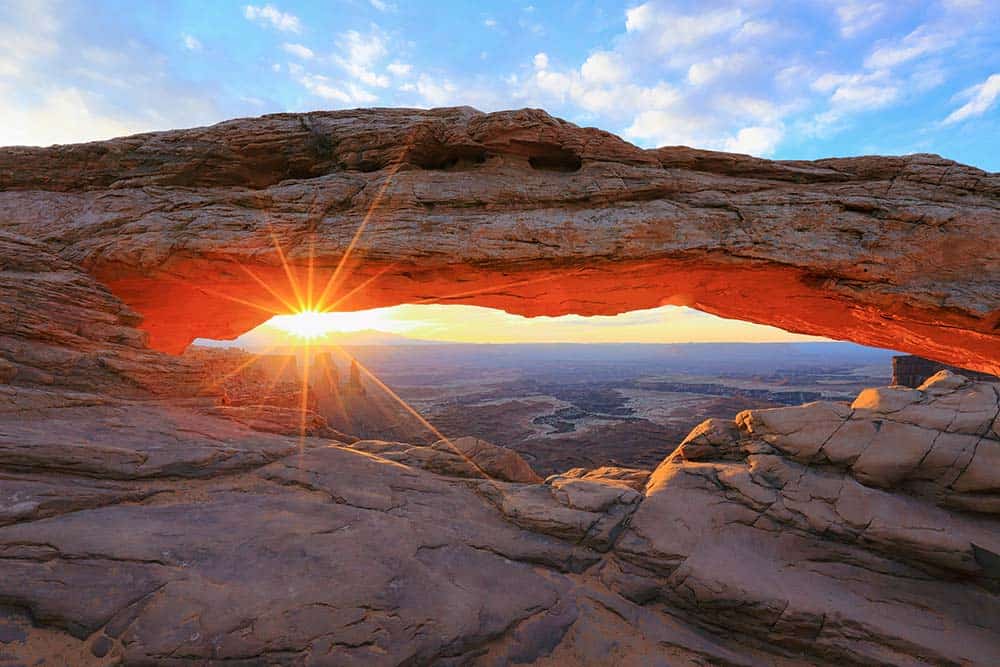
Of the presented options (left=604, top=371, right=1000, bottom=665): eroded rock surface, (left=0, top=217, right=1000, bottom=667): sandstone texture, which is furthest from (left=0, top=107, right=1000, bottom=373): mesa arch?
(left=604, top=371, right=1000, bottom=665): eroded rock surface

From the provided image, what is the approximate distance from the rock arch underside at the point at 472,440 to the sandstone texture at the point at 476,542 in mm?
47

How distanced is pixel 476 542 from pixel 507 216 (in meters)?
8.68

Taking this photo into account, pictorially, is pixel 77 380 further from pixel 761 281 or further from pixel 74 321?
pixel 761 281

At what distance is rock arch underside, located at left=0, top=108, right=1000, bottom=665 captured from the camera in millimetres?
5887

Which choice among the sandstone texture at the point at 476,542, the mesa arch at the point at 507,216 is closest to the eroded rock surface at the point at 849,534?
the sandstone texture at the point at 476,542

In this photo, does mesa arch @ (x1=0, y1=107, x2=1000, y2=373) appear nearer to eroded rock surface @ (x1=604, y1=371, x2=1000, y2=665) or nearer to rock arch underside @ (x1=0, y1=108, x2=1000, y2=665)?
rock arch underside @ (x1=0, y1=108, x2=1000, y2=665)

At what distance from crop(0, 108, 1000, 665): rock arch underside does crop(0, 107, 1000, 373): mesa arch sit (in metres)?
0.09

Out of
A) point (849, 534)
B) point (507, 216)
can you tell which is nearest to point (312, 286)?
point (507, 216)

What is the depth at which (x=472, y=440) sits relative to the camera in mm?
11234

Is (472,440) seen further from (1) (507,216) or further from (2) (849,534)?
(2) (849,534)

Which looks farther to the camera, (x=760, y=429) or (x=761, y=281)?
(x=761, y=281)

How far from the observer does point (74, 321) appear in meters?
10.6

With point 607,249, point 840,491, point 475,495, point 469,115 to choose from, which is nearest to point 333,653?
point 475,495

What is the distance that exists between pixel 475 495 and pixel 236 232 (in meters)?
10.1
